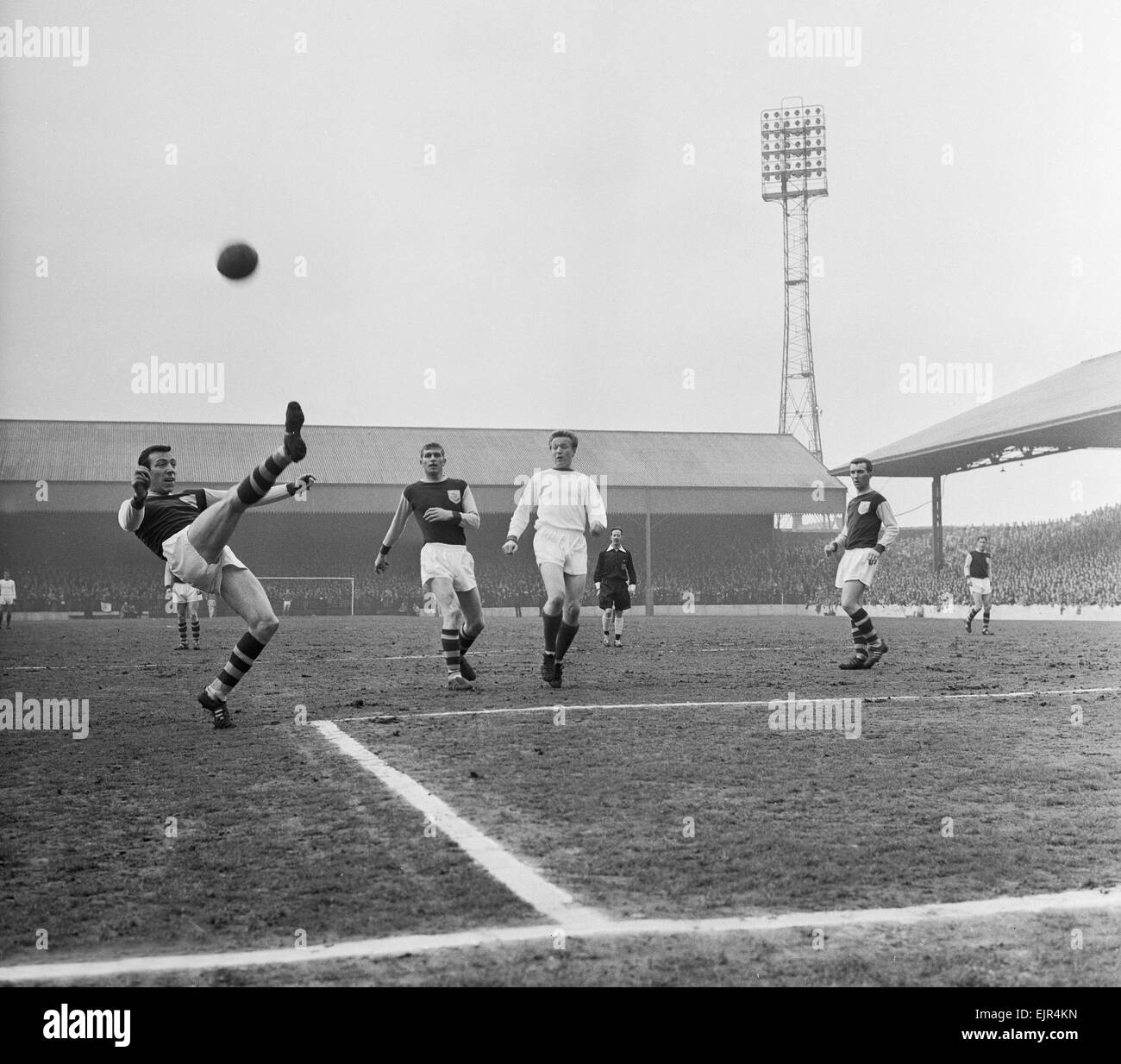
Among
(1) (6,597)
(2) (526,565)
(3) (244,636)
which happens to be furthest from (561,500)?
(2) (526,565)

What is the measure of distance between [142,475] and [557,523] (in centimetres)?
364

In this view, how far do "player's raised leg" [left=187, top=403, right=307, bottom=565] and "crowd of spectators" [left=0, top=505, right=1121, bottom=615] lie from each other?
29067 mm

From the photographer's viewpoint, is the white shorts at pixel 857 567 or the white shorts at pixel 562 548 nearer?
the white shorts at pixel 562 548

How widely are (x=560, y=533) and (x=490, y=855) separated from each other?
19.3ft

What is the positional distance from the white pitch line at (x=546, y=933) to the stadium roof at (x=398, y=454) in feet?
126

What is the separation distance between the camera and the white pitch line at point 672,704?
7.43 metres

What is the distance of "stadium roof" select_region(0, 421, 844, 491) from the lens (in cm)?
4094

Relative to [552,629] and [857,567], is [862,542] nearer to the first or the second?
[857,567]

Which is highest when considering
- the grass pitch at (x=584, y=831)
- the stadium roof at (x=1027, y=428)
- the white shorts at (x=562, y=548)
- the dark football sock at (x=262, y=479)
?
the stadium roof at (x=1027, y=428)

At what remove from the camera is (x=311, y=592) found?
39125mm

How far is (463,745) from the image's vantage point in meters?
6.05

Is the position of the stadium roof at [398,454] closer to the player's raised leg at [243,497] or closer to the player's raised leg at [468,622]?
the player's raised leg at [468,622]

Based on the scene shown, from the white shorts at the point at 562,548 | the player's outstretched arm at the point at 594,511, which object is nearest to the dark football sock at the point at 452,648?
the white shorts at the point at 562,548
